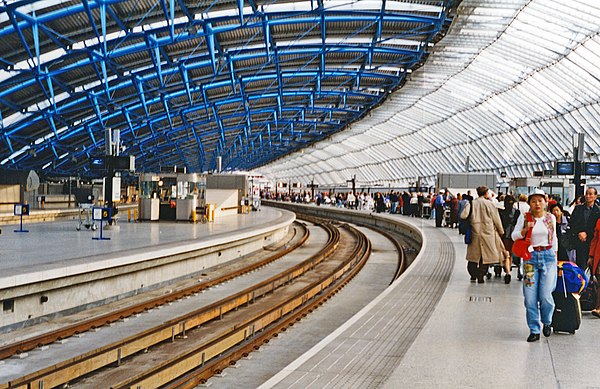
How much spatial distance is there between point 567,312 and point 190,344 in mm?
5866

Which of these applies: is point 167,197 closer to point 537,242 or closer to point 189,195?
point 189,195

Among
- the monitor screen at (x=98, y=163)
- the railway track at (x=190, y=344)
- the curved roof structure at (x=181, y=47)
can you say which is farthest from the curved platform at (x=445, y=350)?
the curved roof structure at (x=181, y=47)

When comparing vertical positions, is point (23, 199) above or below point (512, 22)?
below

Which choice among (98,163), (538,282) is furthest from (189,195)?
(538,282)

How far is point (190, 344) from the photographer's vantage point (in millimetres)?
11227

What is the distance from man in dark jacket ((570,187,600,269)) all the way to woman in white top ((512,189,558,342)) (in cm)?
211

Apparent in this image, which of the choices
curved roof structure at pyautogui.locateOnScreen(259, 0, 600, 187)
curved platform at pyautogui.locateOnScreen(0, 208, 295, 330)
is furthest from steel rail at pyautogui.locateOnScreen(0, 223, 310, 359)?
curved roof structure at pyautogui.locateOnScreen(259, 0, 600, 187)

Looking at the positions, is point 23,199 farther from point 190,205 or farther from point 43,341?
point 43,341

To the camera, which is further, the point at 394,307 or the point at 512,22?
the point at 512,22

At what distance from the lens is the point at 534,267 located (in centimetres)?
776

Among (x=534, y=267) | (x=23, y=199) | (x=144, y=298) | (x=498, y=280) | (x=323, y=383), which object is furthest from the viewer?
(x=23, y=199)

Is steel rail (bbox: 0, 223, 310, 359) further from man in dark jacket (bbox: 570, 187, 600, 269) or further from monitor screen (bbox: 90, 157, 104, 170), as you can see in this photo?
monitor screen (bbox: 90, 157, 104, 170)

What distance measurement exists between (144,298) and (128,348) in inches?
225

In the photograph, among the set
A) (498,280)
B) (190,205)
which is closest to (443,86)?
(190,205)
